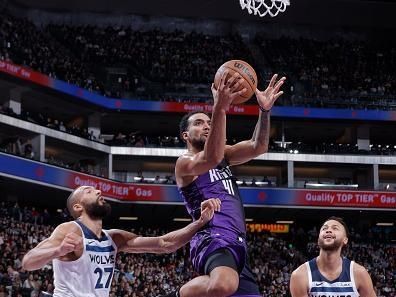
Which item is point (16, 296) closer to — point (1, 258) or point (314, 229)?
point (1, 258)

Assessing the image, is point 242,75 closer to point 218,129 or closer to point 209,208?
point 218,129

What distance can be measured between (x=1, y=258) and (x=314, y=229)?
21908mm

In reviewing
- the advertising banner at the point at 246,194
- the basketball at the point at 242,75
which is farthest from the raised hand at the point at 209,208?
the advertising banner at the point at 246,194

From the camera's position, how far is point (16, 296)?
1875 cm

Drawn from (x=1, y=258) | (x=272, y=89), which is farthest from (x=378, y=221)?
(x=272, y=89)

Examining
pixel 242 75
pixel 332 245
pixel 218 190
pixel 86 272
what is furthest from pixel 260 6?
pixel 86 272

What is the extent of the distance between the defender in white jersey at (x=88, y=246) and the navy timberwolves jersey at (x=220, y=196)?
0.17 meters

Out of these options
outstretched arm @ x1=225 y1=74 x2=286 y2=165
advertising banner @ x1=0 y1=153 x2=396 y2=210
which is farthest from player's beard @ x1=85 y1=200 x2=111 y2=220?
advertising banner @ x1=0 y1=153 x2=396 y2=210

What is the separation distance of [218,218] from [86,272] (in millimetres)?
1253

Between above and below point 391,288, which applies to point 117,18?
above

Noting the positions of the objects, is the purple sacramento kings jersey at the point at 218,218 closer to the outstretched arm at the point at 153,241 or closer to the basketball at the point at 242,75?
the outstretched arm at the point at 153,241

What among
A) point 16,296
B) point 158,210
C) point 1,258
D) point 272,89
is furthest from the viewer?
point 158,210

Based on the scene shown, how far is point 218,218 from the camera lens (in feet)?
21.0

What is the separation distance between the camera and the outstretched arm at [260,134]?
6.81 meters
